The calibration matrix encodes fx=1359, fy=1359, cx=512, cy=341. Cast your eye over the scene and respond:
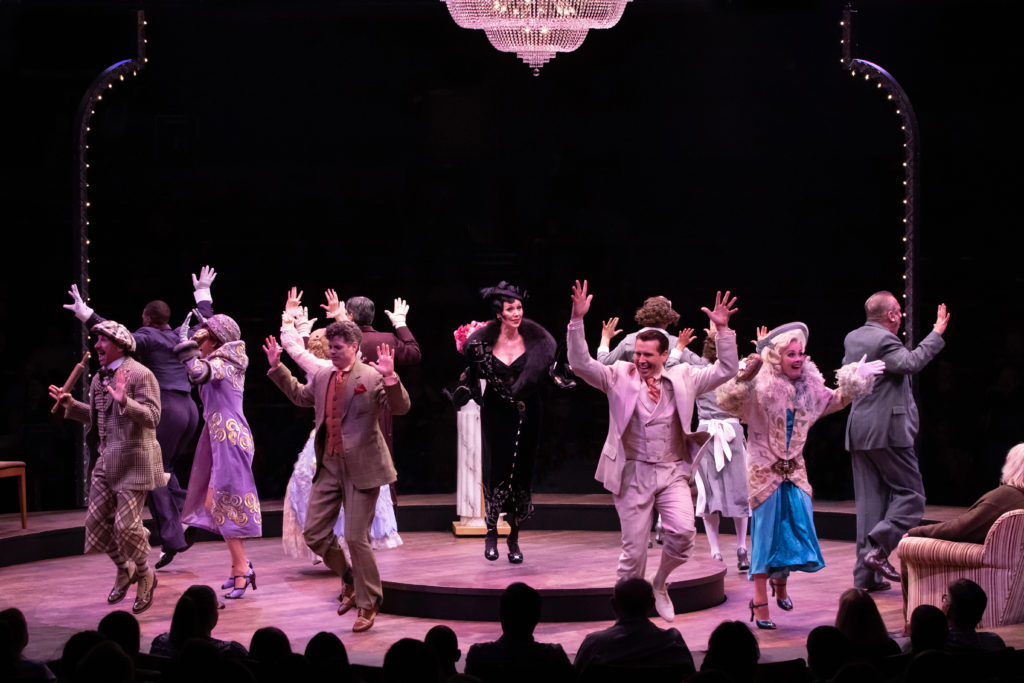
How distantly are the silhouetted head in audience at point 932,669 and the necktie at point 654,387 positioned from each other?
9.50ft

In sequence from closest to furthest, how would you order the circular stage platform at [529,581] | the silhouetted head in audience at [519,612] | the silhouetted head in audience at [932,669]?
the silhouetted head in audience at [932,669], the silhouetted head in audience at [519,612], the circular stage platform at [529,581]

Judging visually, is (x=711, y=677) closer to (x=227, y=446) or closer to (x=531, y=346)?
(x=531, y=346)

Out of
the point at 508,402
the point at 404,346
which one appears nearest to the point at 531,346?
the point at 508,402

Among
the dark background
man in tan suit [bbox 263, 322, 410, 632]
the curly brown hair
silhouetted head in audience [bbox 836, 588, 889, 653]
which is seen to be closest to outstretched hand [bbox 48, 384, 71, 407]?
man in tan suit [bbox 263, 322, 410, 632]

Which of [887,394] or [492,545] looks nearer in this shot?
[887,394]

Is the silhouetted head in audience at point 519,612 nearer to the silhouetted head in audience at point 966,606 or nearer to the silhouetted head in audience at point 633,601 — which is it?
the silhouetted head in audience at point 633,601

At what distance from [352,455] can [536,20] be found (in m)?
2.58

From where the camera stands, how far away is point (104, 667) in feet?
12.6

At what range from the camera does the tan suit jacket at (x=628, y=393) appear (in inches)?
263

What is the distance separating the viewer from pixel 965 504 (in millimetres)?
10234

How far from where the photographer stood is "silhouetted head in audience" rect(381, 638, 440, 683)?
13.1 ft

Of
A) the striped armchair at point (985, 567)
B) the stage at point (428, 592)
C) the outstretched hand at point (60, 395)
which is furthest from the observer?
the outstretched hand at point (60, 395)

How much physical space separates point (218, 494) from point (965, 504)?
5695 millimetres

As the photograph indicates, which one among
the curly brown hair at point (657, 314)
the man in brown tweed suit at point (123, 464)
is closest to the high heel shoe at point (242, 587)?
the man in brown tweed suit at point (123, 464)
